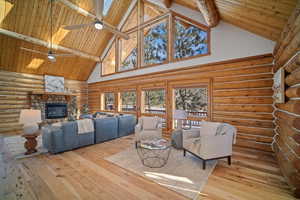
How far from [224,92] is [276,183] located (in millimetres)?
2668

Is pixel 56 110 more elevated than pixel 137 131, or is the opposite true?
pixel 56 110

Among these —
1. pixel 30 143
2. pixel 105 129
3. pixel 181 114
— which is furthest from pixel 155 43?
pixel 30 143

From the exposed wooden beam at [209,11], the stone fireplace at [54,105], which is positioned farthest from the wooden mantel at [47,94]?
the exposed wooden beam at [209,11]

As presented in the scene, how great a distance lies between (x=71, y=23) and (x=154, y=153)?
6.78m

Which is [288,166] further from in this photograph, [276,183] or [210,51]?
[210,51]

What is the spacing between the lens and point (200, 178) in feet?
7.62

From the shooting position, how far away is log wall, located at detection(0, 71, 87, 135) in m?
6.00

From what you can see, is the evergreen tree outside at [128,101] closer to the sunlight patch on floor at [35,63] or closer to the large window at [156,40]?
the large window at [156,40]

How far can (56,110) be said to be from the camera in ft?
25.3

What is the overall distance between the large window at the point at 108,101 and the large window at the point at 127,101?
2.32 feet

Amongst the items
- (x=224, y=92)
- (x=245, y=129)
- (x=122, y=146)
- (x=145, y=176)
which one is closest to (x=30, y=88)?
(x=122, y=146)

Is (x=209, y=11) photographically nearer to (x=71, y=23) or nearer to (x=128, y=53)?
(x=128, y=53)

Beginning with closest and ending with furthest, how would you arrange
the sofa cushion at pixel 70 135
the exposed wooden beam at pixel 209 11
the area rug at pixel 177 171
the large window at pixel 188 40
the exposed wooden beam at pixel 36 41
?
the area rug at pixel 177 171 < the exposed wooden beam at pixel 209 11 < the sofa cushion at pixel 70 135 < the large window at pixel 188 40 < the exposed wooden beam at pixel 36 41

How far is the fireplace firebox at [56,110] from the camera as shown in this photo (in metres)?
7.39
